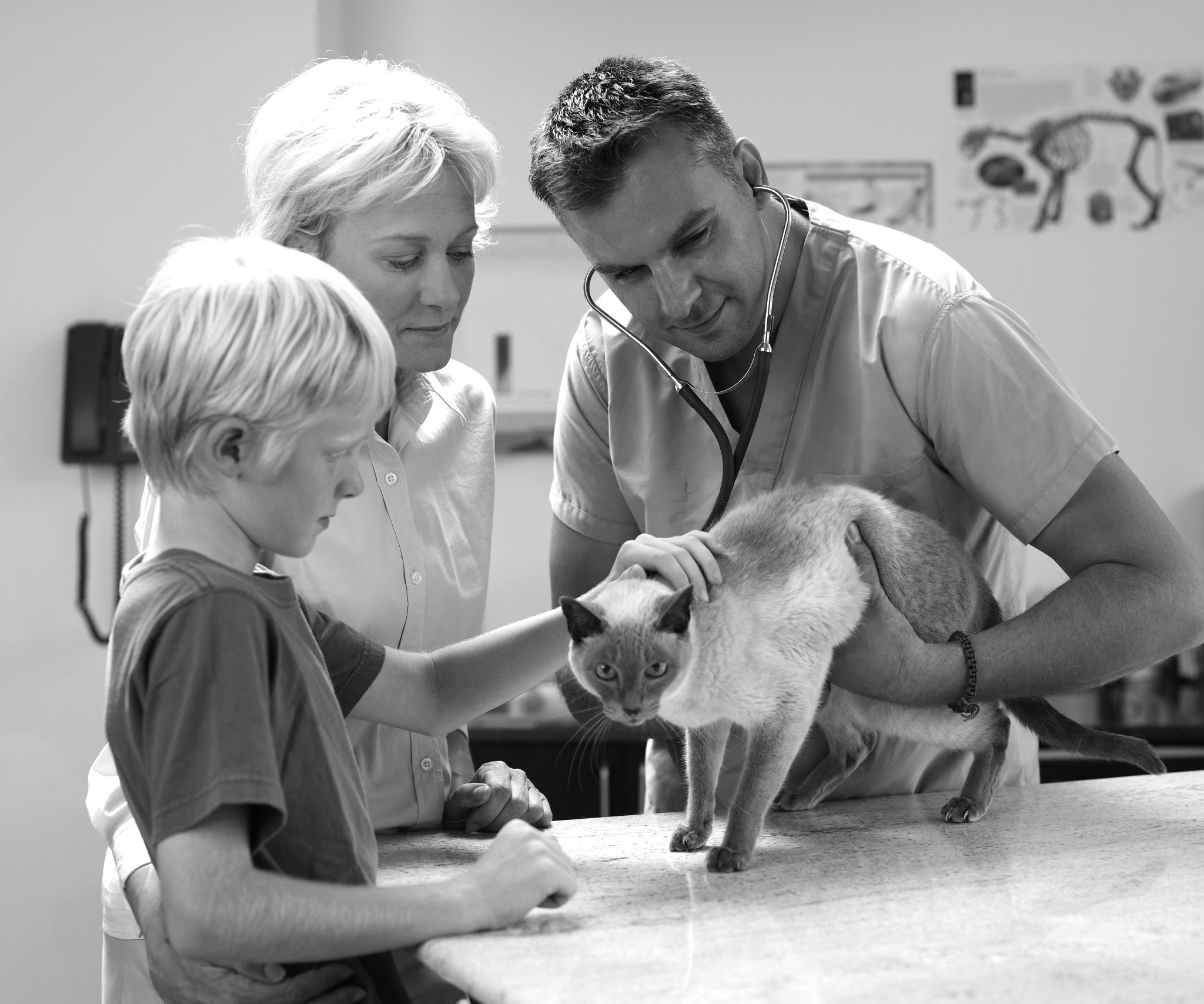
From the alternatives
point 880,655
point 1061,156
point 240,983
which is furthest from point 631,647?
point 1061,156

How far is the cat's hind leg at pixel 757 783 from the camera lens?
1.21 meters

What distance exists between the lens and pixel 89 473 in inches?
120

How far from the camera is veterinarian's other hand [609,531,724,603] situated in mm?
1317

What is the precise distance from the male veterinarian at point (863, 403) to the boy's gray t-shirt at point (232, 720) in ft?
2.11

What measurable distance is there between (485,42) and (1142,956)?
306cm

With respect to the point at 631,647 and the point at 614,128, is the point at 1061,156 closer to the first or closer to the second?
the point at 614,128

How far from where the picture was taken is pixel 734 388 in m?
1.54

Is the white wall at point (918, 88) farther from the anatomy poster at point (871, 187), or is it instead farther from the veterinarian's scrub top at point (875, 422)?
the veterinarian's scrub top at point (875, 422)

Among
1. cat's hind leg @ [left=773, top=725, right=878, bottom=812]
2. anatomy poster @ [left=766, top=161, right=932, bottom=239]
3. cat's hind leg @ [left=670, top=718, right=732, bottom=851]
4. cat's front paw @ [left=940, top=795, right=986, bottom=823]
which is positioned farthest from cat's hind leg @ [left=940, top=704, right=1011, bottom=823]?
anatomy poster @ [left=766, top=161, right=932, bottom=239]

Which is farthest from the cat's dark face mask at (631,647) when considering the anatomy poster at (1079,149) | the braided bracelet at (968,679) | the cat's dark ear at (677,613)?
the anatomy poster at (1079,149)

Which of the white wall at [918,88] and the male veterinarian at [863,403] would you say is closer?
the male veterinarian at [863,403]

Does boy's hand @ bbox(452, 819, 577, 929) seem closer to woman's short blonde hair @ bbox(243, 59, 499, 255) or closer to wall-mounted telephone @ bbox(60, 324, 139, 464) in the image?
woman's short blonde hair @ bbox(243, 59, 499, 255)

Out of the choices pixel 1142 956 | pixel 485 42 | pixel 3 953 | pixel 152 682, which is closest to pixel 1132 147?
pixel 485 42

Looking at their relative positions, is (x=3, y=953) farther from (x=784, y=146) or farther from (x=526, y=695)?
(x=784, y=146)
